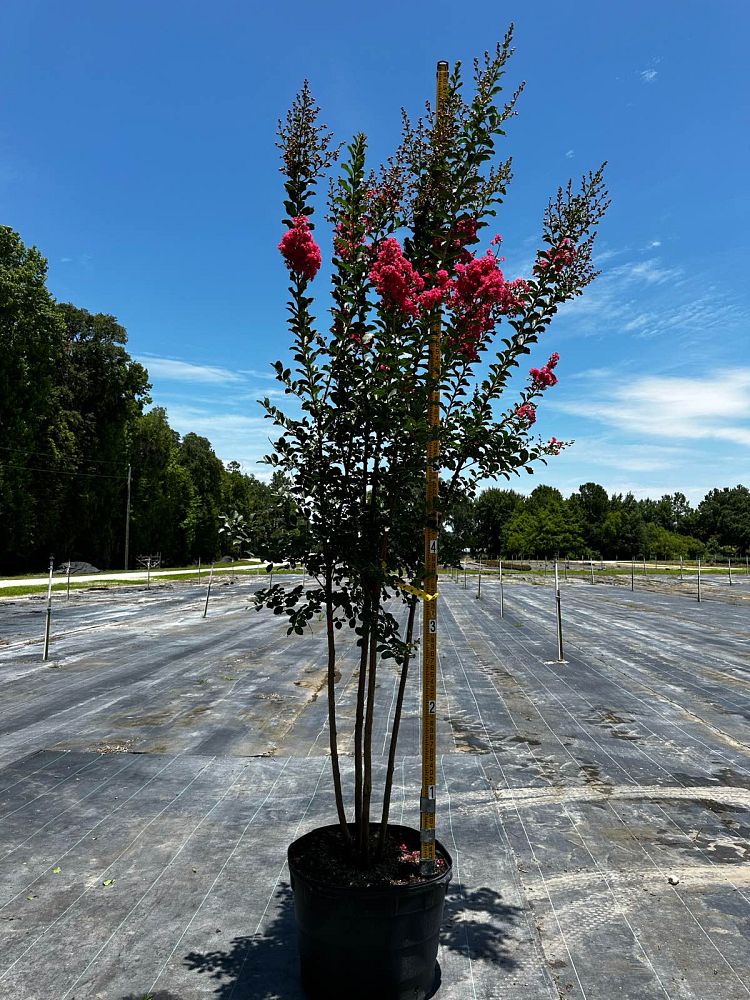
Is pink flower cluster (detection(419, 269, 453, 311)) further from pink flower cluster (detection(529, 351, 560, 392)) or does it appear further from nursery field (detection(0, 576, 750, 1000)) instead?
nursery field (detection(0, 576, 750, 1000))

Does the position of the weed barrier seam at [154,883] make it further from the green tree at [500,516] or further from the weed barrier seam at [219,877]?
the green tree at [500,516]

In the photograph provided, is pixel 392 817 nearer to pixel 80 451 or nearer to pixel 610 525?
pixel 80 451

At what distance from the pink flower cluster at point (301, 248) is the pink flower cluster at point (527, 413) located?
1.31 meters

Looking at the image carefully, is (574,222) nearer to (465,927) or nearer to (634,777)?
(465,927)

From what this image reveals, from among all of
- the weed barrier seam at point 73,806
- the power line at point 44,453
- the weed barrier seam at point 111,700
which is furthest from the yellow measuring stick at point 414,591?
the power line at point 44,453

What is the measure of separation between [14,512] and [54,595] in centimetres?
1295

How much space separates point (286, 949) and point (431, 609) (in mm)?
2108

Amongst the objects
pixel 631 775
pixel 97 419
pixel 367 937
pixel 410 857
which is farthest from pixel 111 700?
pixel 97 419

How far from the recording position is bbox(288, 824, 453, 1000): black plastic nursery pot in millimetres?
2977

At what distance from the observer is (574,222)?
3.55 m

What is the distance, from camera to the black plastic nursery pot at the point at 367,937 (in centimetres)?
298

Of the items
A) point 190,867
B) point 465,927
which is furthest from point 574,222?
point 190,867

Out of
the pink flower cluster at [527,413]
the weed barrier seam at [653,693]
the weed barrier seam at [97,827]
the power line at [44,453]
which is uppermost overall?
the power line at [44,453]

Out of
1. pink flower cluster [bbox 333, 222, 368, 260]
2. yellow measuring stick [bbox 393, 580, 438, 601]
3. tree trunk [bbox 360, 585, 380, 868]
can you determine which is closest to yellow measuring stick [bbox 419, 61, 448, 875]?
yellow measuring stick [bbox 393, 580, 438, 601]
